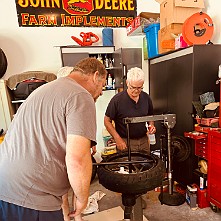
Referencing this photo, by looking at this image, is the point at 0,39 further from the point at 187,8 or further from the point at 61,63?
the point at 187,8

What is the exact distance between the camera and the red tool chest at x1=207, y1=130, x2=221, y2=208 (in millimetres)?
1949

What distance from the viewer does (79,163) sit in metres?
0.93

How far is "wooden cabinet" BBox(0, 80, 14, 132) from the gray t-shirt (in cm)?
203

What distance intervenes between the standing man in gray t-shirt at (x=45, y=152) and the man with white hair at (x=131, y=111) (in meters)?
1.12

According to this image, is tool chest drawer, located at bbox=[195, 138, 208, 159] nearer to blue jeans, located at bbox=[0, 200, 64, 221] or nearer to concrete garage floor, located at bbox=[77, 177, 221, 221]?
concrete garage floor, located at bbox=[77, 177, 221, 221]

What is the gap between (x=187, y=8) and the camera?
2377 millimetres

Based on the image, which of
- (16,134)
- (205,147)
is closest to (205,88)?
(205,147)

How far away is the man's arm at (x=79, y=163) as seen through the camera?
2.96ft

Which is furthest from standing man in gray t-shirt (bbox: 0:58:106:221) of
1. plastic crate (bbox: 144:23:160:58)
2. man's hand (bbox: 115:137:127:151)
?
plastic crate (bbox: 144:23:160:58)

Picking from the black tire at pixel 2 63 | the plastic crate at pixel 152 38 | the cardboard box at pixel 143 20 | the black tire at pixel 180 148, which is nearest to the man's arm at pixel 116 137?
the black tire at pixel 180 148

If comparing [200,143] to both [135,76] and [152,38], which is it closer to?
[135,76]

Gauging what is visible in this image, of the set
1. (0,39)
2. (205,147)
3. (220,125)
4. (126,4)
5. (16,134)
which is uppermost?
(126,4)

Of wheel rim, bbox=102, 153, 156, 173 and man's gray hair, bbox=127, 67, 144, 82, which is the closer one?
wheel rim, bbox=102, 153, 156, 173

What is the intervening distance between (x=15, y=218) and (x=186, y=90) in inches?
79.7
